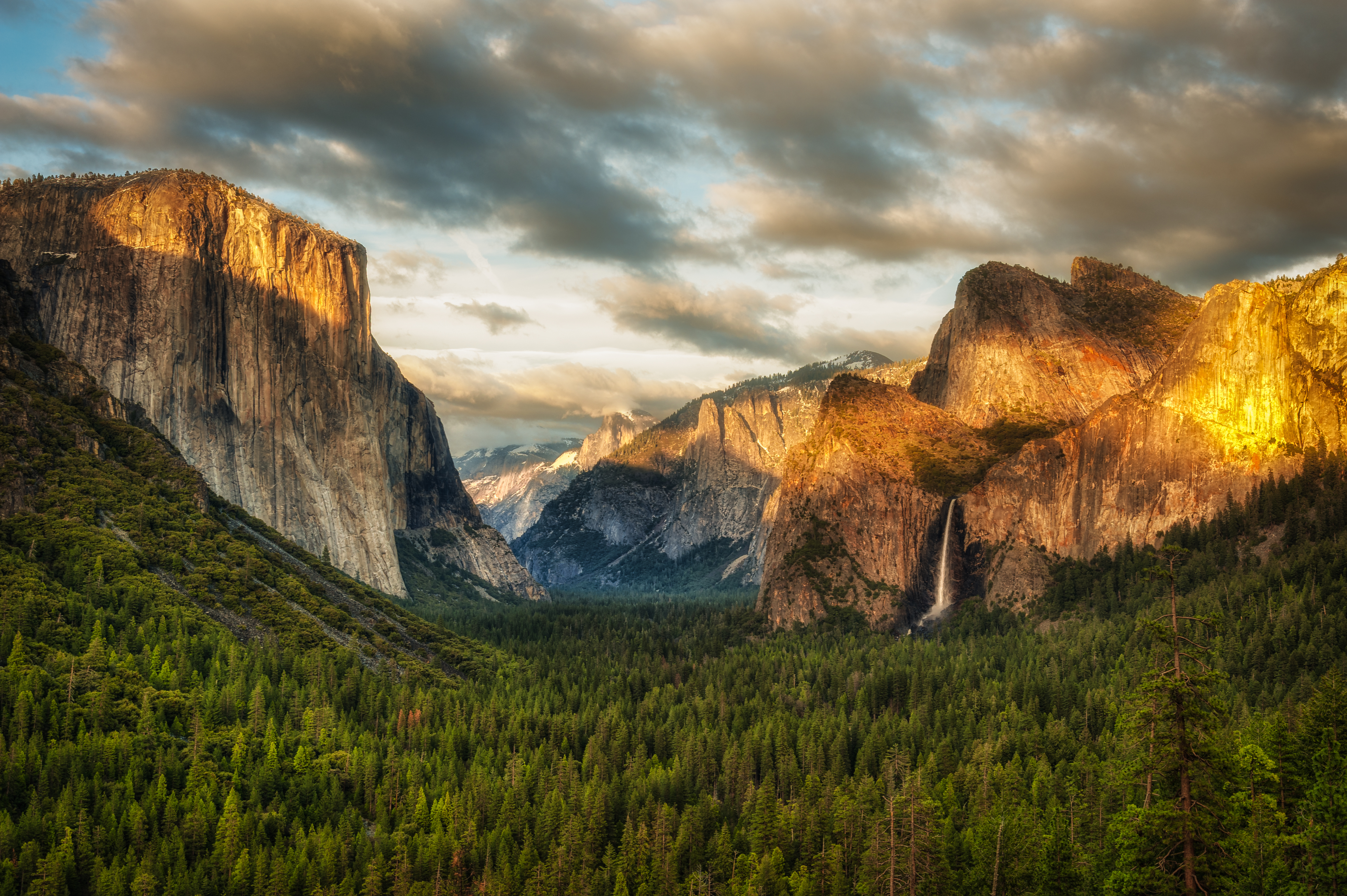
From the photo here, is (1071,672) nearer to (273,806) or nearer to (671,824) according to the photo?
(671,824)

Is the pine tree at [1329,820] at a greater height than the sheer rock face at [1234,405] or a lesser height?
lesser

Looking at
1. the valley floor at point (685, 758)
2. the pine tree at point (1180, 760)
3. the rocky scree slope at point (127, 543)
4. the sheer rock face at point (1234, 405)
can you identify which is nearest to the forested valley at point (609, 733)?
the pine tree at point (1180, 760)

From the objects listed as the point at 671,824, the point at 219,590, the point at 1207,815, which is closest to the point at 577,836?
the point at 671,824

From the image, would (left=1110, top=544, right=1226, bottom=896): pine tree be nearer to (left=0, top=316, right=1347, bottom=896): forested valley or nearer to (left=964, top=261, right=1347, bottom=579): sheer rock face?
(left=0, top=316, right=1347, bottom=896): forested valley

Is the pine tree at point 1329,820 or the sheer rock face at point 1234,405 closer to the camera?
the pine tree at point 1329,820

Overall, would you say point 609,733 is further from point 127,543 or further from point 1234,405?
point 1234,405

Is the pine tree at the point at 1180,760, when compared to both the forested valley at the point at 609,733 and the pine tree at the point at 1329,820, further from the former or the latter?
the pine tree at the point at 1329,820

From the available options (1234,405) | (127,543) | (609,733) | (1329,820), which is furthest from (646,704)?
(1234,405)
